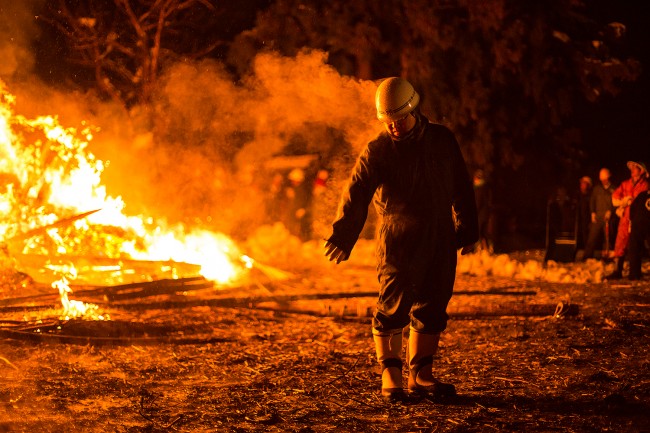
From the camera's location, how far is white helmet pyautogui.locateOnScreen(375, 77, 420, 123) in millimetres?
4809

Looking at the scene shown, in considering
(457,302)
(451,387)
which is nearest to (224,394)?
(451,387)

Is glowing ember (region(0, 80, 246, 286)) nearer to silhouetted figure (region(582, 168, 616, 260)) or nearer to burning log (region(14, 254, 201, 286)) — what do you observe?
burning log (region(14, 254, 201, 286))

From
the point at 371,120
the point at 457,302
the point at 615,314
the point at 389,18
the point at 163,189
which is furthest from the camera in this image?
the point at 389,18

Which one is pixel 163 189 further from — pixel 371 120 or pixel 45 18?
pixel 45 18

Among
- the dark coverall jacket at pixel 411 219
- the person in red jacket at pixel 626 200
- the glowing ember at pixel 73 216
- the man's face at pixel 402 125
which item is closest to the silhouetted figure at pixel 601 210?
the person in red jacket at pixel 626 200

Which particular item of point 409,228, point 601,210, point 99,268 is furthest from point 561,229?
point 409,228

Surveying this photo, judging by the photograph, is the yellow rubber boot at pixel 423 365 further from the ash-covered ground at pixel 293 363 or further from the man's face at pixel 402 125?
the man's face at pixel 402 125

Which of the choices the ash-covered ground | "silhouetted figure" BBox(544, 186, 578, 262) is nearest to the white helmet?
the ash-covered ground

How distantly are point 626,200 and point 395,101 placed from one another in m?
8.15

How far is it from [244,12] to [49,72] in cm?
474

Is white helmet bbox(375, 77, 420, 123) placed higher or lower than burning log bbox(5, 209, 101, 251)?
higher

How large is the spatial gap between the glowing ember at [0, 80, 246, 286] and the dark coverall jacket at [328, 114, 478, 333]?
16.3 feet

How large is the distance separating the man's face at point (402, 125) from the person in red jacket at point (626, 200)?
7773 mm

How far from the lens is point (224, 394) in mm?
5188
